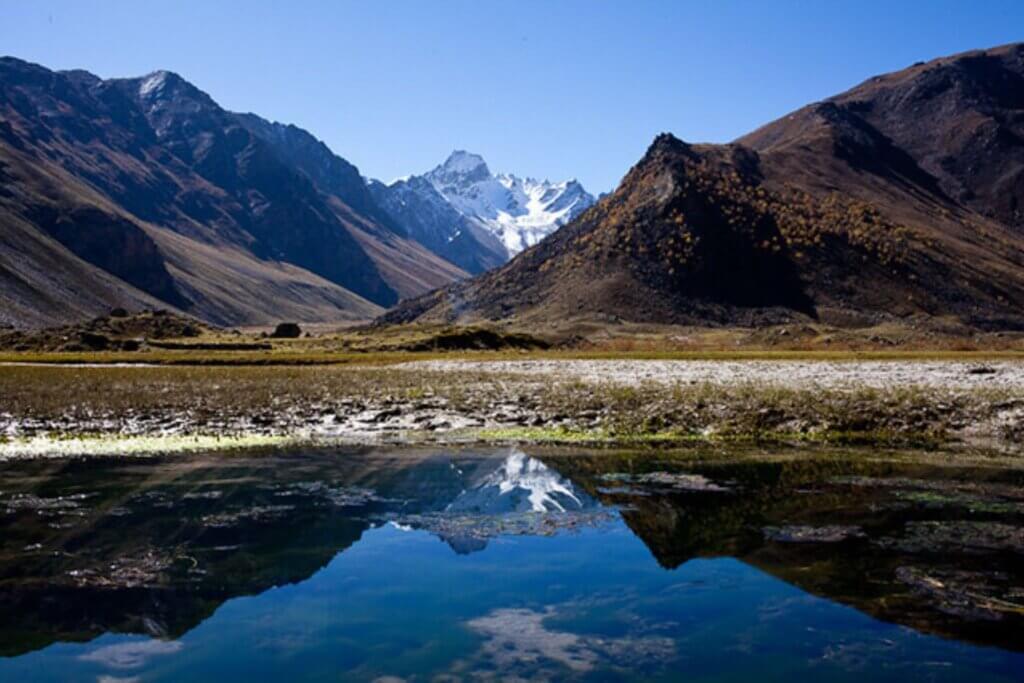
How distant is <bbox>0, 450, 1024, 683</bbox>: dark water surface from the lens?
1079cm

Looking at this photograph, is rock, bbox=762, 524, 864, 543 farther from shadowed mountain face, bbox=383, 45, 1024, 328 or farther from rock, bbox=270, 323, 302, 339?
rock, bbox=270, 323, 302, 339

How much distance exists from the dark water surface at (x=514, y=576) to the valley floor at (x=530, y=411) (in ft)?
21.6

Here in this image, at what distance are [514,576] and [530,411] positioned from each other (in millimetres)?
20976

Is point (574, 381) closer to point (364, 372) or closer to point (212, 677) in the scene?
point (364, 372)

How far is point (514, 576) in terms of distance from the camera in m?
14.5

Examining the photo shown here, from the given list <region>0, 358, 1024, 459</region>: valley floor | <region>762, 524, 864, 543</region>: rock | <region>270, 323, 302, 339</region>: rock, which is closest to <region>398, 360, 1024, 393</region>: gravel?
<region>0, 358, 1024, 459</region>: valley floor

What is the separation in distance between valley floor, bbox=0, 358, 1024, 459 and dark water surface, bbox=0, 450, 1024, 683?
659 centimetres

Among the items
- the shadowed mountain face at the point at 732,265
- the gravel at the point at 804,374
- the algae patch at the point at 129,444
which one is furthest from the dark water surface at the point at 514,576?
the shadowed mountain face at the point at 732,265

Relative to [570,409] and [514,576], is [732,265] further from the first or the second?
[514,576]

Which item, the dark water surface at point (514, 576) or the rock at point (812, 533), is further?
the rock at point (812, 533)

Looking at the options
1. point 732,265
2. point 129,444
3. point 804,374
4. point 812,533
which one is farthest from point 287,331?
point 812,533


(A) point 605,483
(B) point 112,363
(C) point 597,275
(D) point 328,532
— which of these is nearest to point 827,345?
(C) point 597,275

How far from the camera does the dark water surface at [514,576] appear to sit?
10789mm

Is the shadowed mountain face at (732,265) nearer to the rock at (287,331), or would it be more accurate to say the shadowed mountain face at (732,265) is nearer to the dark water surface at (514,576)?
the rock at (287,331)
